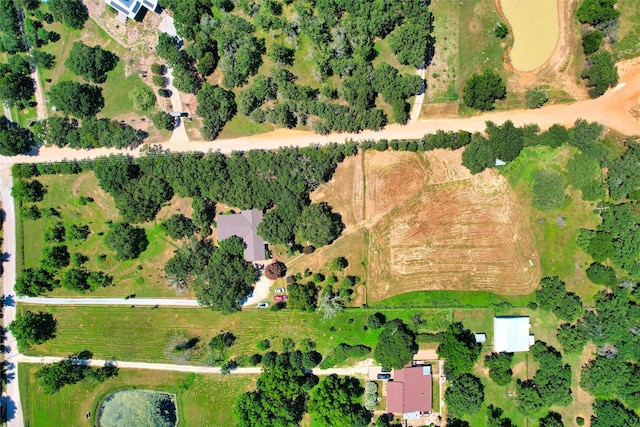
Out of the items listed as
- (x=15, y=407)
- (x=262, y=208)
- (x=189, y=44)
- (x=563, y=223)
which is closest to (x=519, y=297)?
(x=563, y=223)

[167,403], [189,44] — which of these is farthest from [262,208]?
[167,403]

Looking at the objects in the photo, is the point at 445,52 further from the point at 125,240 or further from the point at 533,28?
the point at 125,240

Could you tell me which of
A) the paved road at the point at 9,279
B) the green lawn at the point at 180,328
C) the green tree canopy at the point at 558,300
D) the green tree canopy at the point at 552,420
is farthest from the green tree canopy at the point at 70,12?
the green tree canopy at the point at 552,420

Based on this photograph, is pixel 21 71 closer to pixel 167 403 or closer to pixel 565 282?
pixel 167 403

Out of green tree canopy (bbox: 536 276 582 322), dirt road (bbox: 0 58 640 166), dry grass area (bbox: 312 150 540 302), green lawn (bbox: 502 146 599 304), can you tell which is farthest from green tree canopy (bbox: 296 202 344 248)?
green tree canopy (bbox: 536 276 582 322)

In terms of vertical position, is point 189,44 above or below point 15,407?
above

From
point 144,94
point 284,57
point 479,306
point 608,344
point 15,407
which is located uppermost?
point 284,57

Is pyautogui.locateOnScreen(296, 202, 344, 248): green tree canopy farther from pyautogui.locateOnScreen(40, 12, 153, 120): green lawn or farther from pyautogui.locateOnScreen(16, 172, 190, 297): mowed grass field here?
pyautogui.locateOnScreen(40, 12, 153, 120): green lawn

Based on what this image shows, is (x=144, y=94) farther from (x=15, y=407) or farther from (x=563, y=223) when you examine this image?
(x=563, y=223)
